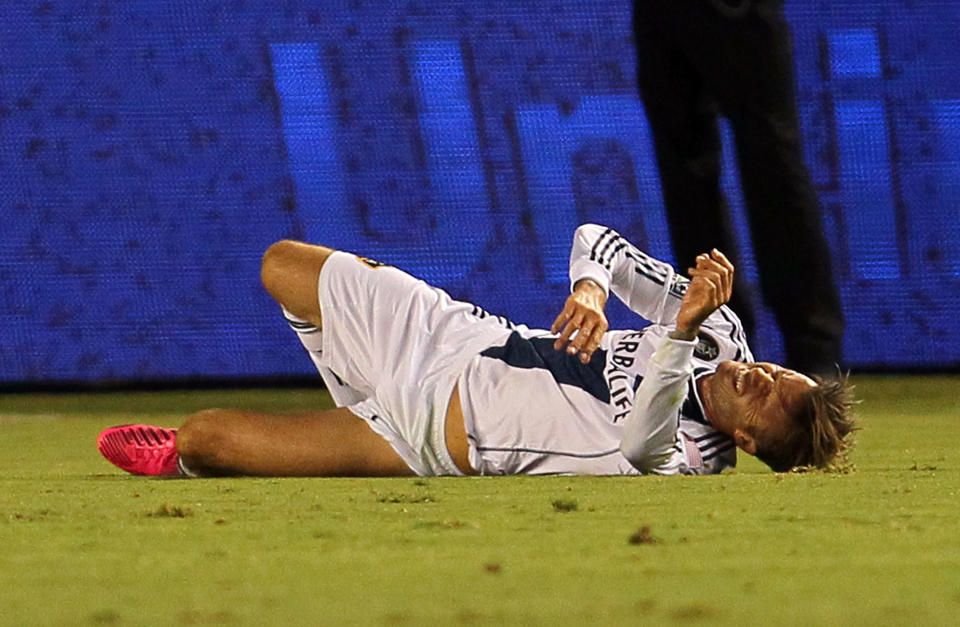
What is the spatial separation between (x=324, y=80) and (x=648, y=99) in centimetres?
131

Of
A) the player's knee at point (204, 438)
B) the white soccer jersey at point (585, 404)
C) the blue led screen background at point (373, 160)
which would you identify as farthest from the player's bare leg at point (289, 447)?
the blue led screen background at point (373, 160)

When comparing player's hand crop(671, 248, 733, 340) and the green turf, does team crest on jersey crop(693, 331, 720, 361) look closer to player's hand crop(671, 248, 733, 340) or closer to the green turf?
the green turf

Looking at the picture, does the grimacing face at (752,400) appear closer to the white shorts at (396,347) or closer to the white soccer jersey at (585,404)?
the white soccer jersey at (585,404)

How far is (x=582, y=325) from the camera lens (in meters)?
2.85

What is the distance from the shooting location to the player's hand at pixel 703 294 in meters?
2.79

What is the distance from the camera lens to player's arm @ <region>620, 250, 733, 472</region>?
9.18 feet

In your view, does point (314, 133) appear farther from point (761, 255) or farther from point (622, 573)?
point (622, 573)

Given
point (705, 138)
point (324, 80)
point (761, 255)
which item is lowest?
point (761, 255)

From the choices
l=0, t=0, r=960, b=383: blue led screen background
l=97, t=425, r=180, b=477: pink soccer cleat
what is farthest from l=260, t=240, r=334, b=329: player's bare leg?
l=0, t=0, r=960, b=383: blue led screen background

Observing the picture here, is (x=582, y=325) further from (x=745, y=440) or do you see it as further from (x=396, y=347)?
(x=396, y=347)

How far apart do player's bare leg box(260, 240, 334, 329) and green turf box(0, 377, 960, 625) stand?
467 millimetres

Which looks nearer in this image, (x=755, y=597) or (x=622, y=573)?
(x=755, y=597)

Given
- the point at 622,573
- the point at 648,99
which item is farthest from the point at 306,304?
the point at 648,99

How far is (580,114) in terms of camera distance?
19.0 feet
